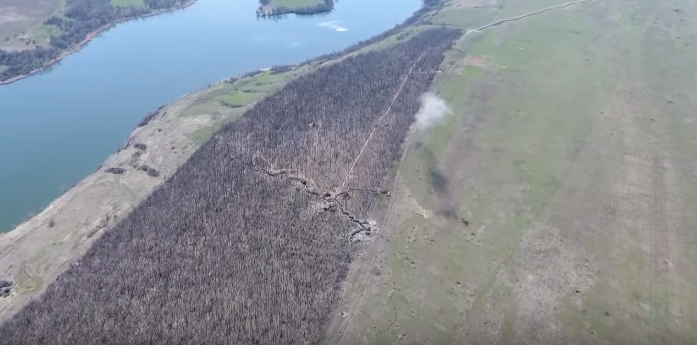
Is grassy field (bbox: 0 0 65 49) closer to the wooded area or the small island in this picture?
the wooded area

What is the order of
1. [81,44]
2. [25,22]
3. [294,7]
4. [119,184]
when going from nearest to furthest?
[119,184]
[81,44]
[25,22]
[294,7]

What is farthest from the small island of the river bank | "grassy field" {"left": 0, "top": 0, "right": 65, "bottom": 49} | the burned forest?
the burned forest

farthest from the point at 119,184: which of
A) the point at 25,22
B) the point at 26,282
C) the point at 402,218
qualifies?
the point at 25,22

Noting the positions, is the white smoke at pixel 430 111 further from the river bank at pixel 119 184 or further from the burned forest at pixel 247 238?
the river bank at pixel 119 184

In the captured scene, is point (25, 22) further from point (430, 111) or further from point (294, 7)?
point (430, 111)

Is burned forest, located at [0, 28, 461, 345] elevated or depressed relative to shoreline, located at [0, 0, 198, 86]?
depressed

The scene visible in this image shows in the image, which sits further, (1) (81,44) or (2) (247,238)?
(1) (81,44)
